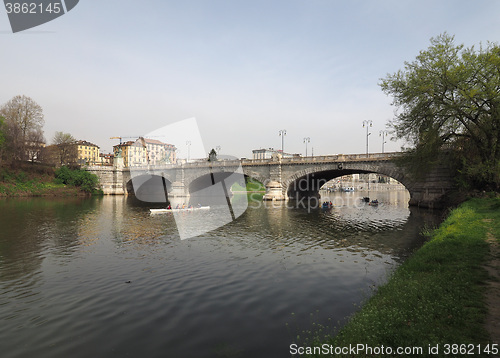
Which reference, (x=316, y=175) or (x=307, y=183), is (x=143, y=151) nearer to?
(x=307, y=183)

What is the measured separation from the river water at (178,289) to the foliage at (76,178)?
59.1 meters

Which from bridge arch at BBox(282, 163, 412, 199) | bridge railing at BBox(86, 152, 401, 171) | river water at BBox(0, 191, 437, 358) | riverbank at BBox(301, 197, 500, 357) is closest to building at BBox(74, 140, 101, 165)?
bridge railing at BBox(86, 152, 401, 171)

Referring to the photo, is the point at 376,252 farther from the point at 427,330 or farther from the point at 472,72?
the point at 472,72

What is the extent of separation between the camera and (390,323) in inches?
272

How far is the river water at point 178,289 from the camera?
8.16m

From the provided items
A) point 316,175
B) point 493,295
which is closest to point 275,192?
point 316,175

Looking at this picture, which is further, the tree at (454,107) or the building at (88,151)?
the building at (88,151)

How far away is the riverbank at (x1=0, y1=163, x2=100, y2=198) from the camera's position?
213 ft

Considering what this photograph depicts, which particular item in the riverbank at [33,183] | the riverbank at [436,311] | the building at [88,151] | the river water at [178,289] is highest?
the building at [88,151]

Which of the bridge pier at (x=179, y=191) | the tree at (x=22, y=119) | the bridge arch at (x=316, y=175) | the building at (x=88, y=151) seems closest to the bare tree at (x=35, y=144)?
the tree at (x=22, y=119)

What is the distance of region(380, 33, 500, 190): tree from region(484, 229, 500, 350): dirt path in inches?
791

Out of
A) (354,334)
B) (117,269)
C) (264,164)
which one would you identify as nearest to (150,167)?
(264,164)

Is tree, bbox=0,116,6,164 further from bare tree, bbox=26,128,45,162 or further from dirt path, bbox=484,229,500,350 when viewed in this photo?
dirt path, bbox=484,229,500,350

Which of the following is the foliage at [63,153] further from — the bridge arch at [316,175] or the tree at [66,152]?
the bridge arch at [316,175]
